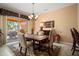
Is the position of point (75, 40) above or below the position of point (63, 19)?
below

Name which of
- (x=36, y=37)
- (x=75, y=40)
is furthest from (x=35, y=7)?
(x=75, y=40)

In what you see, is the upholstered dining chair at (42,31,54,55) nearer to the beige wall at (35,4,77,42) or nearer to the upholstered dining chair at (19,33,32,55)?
the beige wall at (35,4,77,42)

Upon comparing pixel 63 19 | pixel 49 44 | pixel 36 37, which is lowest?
pixel 49 44

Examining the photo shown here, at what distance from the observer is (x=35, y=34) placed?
1.99m

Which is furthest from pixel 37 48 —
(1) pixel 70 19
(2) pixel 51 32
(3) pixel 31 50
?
(1) pixel 70 19

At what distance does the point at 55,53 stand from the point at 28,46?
605mm

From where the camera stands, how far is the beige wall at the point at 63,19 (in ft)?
6.34

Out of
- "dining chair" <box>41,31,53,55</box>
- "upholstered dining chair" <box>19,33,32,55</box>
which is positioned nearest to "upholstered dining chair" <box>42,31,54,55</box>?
"dining chair" <box>41,31,53,55</box>

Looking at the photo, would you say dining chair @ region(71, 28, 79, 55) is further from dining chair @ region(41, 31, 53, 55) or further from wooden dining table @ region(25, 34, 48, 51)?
wooden dining table @ region(25, 34, 48, 51)

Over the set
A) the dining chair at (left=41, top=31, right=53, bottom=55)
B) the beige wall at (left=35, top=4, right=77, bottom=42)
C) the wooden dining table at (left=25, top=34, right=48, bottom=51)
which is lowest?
the dining chair at (left=41, top=31, right=53, bottom=55)

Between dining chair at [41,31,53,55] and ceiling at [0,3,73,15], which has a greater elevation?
ceiling at [0,3,73,15]

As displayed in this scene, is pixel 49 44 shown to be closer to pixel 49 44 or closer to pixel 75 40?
pixel 49 44

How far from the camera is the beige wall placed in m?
1.93

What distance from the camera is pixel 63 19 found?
199 cm
